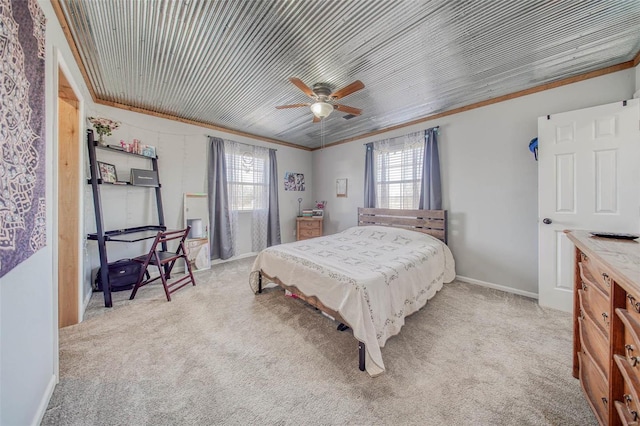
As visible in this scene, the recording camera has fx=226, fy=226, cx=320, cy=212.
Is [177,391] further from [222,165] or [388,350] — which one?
[222,165]

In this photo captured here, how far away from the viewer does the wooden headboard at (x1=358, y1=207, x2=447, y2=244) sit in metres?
3.38

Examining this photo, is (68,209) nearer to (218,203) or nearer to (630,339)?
(218,203)

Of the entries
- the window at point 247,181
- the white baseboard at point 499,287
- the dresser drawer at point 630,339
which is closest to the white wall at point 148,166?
the window at point 247,181

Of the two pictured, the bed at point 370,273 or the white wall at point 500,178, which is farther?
the white wall at point 500,178

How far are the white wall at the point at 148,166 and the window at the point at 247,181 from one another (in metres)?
0.29

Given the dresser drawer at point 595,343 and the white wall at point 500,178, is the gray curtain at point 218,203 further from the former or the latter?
the dresser drawer at point 595,343

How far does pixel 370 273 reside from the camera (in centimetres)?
186

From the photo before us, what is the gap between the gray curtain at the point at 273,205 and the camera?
4.87 m

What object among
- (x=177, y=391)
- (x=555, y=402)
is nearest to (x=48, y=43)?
(x=177, y=391)

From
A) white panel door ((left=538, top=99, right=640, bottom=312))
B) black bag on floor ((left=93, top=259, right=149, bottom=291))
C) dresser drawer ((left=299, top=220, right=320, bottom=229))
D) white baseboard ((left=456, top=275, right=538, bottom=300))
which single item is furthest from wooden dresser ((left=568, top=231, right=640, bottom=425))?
black bag on floor ((left=93, top=259, right=149, bottom=291))

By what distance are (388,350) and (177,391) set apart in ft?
4.86

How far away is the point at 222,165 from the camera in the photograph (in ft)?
13.6

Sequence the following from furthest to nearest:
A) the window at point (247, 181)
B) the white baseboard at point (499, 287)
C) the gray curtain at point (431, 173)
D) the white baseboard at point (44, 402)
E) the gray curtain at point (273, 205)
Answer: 1. the gray curtain at point (273, 205)
2. the window at point (247, 181)
3. the gray curtain at point (431, 173)
4. the white baseboard at point (499, 287)
5. the white baseboard at point (44, 402)

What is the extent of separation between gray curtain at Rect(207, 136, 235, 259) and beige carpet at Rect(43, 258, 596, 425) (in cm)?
176
